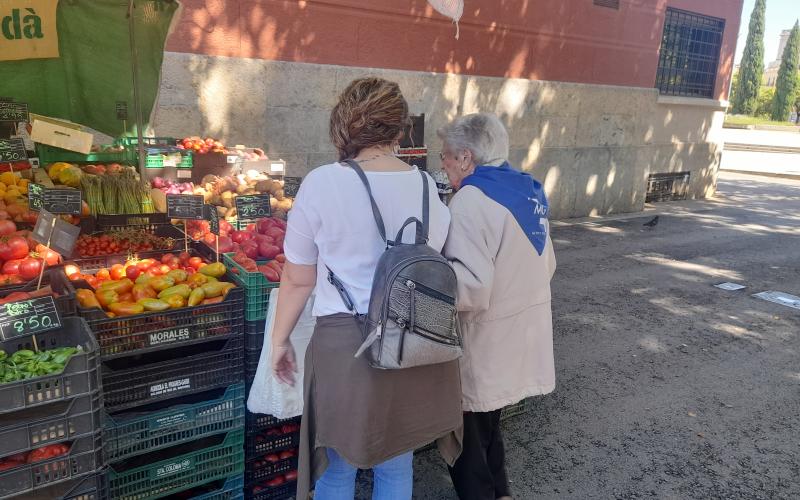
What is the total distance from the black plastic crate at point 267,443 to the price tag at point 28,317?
1.13 metres

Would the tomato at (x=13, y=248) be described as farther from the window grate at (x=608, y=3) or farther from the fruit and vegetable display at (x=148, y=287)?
the window grate at (x=608, y=3)

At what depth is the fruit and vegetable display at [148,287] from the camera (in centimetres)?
275

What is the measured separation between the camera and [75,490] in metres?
2.31

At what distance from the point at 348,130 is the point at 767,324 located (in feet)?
19.6

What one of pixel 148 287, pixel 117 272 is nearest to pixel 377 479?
pixel 148 287

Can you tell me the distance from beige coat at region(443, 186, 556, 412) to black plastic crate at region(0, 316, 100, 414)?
58.2 inches

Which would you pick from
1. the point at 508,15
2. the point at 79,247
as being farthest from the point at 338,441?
the point at 508,15

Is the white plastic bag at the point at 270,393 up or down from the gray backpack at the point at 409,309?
down

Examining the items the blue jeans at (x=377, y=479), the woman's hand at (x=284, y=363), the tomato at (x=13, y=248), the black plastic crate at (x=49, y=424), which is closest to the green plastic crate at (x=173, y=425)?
the black plastic crate at (x=49, y=424)

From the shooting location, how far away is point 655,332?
593 cm

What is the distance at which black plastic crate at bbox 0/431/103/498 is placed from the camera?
2.16 meters

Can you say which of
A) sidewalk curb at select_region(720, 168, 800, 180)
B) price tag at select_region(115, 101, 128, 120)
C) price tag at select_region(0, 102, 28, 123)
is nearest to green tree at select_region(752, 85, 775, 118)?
sidewalk curb at select_region(720, 168, 800, 180)

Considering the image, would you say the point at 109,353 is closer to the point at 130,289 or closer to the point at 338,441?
the point at 130,289

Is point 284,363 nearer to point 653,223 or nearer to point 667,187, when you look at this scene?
point 653,223
